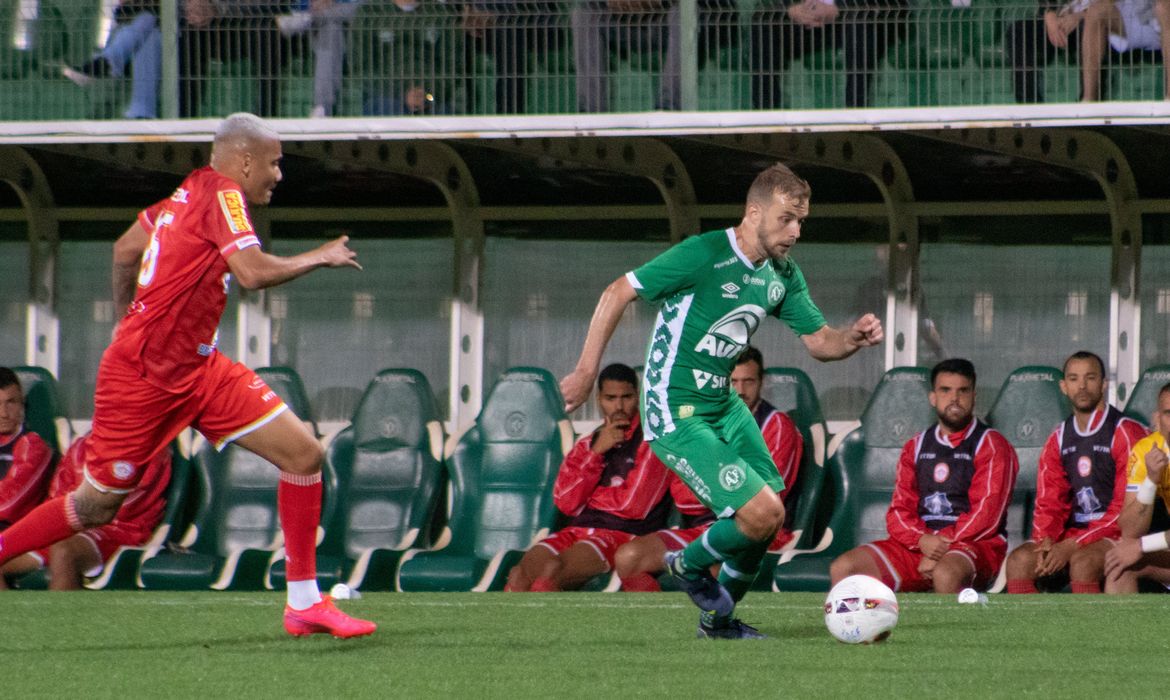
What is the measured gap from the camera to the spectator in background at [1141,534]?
8914 mm

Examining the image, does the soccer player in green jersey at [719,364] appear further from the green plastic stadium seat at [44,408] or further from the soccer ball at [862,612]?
the green plastic stadium seat at [44,408]

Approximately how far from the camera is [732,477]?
6.56m

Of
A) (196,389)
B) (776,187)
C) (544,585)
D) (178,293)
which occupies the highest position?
(776,187)

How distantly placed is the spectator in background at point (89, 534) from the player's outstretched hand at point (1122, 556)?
506 centimetres

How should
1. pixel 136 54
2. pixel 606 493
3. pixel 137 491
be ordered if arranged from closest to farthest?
pixel 606 493
pixel 137 491
pixel 136 54

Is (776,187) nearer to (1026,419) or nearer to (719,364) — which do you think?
(719,364)

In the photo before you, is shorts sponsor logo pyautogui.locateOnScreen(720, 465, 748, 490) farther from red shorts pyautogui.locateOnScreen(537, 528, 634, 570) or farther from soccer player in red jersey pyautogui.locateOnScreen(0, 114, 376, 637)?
red shorts pyautogui.locateOnScreen(537, 528, 634, 570)

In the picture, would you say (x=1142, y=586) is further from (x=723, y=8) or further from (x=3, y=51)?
(x=3, y=51)

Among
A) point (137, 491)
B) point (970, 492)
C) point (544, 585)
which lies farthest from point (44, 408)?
point (970, 492)

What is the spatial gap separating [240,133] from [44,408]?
18.3 ft

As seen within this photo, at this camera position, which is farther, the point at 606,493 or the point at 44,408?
the point at 44,408

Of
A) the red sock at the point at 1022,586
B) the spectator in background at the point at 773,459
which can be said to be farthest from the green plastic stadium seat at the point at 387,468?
the red sock at the point at 1022,586

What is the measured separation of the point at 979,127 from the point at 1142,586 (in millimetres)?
2567

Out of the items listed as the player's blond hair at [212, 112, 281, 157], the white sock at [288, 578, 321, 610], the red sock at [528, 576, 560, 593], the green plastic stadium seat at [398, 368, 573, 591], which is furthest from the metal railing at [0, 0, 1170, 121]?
the white sock at [288, 578, 321, 610]
